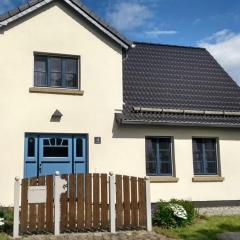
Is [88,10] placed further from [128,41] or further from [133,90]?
[133,90]

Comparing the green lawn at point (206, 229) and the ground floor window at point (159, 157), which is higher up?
the ground floor window at point (159, 157)

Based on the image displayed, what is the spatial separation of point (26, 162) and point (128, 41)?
5.86m

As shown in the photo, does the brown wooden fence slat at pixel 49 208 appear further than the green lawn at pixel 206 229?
No

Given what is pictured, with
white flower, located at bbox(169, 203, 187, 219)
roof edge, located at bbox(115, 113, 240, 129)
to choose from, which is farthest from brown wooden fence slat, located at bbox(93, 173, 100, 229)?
roof edge, located at bbox(115, 113, 240, 129)

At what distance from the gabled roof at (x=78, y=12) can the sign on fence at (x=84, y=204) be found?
5982mm

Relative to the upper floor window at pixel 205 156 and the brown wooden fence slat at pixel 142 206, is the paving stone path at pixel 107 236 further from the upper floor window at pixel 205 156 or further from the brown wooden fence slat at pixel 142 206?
the upper floor window at pixel 205 156

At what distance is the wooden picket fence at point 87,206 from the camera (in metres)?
11.2

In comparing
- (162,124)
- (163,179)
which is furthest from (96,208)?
(162,124)

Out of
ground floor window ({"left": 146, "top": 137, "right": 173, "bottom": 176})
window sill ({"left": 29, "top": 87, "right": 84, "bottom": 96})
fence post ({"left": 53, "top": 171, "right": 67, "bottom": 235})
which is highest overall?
window sill ({"left": 29, "top": 87, "right": 84, "bottom": 96})

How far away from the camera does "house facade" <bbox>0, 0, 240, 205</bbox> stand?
14.2 m

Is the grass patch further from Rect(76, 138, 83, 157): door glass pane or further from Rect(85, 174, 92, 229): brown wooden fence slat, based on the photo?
Rect(76, 138, 83, 157): door glass pane

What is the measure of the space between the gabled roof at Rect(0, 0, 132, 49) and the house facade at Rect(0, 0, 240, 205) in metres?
0.04

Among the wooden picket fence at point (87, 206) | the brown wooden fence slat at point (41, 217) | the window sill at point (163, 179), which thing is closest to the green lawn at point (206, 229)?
the wooden picket fence at point (87, 206)

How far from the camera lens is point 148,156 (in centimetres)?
1589
